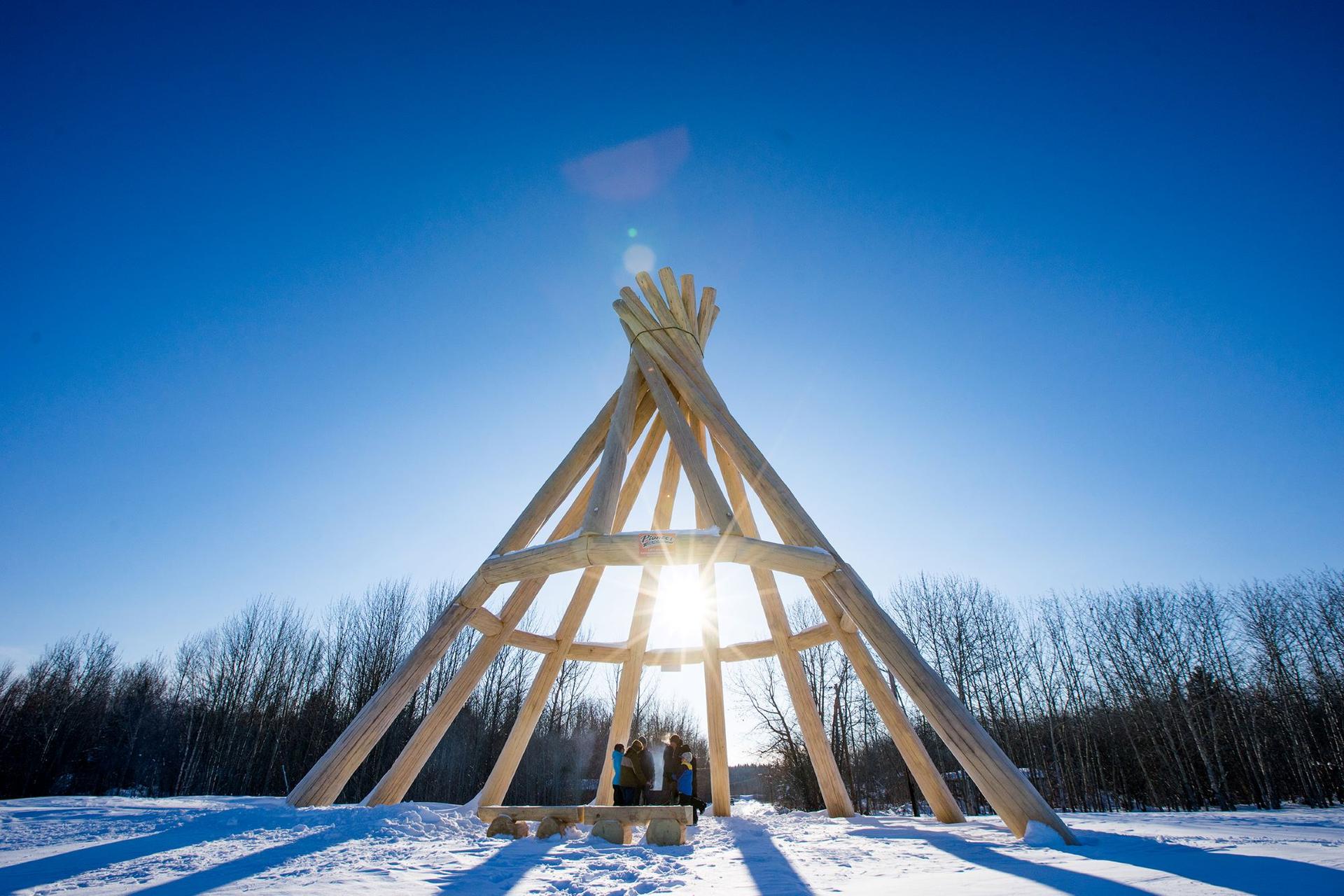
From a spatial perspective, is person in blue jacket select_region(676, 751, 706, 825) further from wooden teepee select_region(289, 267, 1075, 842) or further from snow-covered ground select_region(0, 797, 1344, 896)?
snow-covered ground select_region(0, 797, 1344, 896)

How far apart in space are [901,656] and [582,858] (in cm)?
316

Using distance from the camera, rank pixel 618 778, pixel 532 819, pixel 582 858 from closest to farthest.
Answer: pixel 582 858
pixel 532 819
pixel 618 778

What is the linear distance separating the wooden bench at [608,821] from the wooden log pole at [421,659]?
60.8 inches

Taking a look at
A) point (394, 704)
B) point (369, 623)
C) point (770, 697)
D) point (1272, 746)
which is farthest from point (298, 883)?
point (1272, 746)

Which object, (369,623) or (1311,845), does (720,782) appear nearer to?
(1311,845)

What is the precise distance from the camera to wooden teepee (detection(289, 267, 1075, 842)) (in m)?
5.77

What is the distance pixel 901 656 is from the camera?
5.46m

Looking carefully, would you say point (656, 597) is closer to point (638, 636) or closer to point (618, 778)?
point (638, 636)

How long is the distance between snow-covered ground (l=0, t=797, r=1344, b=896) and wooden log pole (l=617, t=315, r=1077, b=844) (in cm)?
34

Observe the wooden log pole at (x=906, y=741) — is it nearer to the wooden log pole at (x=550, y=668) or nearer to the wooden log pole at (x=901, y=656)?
the wooden log pole at (x=901, y=656)

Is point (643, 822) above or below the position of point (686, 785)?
below

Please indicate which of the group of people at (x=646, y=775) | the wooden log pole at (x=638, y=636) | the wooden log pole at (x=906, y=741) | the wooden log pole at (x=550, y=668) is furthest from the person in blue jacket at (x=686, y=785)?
the wooden log pole at (x=906, y=741)

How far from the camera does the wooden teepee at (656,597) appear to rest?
5.77 m

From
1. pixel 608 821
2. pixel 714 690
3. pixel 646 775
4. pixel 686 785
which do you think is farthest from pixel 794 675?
pixel 608 821
